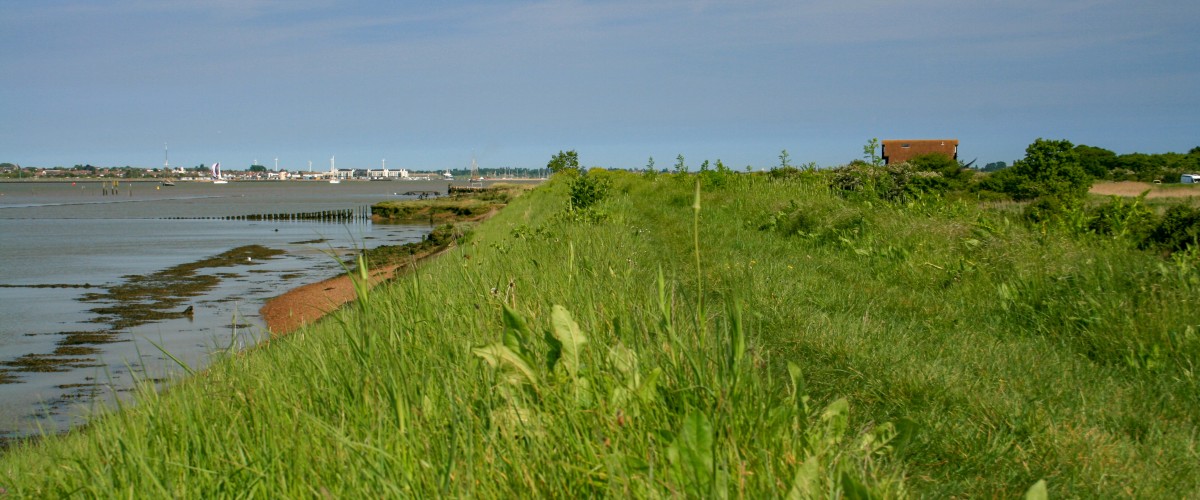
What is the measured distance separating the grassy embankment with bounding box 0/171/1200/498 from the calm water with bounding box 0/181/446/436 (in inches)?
18.7

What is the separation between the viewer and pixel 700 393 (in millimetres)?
2650

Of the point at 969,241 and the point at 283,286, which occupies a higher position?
the point at 969,241

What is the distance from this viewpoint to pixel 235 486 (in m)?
2.75

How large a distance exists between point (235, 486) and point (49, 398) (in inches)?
454

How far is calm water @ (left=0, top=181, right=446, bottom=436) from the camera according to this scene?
1145 centimetres

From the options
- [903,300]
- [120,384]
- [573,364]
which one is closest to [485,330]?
[573,364]

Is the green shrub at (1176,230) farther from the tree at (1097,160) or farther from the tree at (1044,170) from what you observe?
the tree at (1097,160)

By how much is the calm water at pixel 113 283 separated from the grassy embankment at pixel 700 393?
47 cm

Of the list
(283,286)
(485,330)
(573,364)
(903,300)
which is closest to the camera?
(573,364)

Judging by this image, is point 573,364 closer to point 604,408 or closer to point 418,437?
point 604,408

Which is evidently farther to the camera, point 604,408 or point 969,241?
point 969,241

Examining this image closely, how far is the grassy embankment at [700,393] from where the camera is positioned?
245 cm

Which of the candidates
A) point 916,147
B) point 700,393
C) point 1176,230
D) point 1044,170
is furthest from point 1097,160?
point 700,393

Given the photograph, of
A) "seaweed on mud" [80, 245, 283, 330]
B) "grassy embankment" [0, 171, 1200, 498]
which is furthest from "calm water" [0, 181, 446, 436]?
"grassy embankment" [0, 171, 1200, 498]
